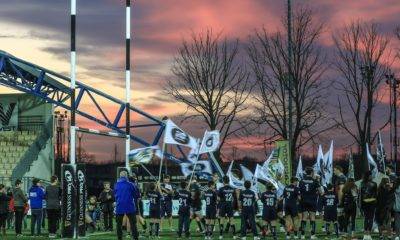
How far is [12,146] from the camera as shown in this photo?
56875 millimetres

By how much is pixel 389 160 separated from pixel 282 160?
31.6 m

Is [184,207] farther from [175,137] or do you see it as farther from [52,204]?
[52,204]

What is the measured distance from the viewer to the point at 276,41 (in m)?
59.3

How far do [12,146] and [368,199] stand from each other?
37950 millimetres

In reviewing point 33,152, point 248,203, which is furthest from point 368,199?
point 33,152

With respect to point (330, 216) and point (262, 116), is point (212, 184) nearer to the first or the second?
point (330, 216)

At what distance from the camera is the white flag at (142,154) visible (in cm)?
2892

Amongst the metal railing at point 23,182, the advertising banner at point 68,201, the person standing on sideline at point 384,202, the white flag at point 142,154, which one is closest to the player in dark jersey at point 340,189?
the person standing on sideline at point 384,202

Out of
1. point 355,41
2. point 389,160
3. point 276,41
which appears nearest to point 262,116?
point 276,41

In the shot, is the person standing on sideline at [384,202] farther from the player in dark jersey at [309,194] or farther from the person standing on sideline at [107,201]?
the person standing on sideline at [107,201]

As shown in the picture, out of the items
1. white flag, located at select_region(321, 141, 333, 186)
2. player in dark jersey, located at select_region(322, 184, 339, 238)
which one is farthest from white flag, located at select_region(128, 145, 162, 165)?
white flag, located at select_region(321, 141, 333, 186)

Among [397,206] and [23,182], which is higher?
[23,182]

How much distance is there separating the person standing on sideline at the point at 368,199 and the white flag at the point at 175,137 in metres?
7.21

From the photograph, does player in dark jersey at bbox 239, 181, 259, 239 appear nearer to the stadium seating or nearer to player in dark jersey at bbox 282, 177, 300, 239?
player in dark jersey at bbox 282, 177, 300, 239
